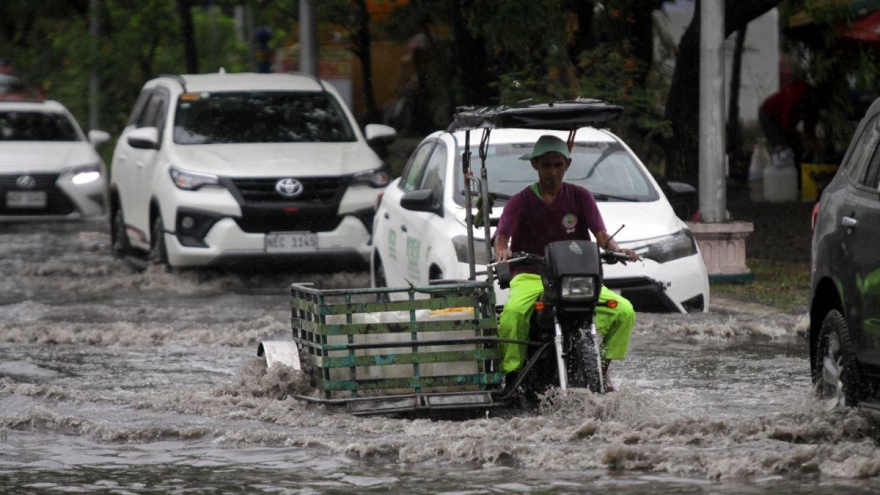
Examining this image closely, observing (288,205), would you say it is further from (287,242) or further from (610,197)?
(610,197)

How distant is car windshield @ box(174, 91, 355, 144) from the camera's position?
53.1 ft

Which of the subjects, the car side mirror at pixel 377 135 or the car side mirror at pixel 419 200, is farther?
the car side mirror at pixel 377 135

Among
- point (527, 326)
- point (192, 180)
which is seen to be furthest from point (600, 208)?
point (192, 180)

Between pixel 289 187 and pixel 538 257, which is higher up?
pixel 538 257

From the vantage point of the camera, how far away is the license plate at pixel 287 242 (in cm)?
1523

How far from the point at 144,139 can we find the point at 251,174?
1253mm

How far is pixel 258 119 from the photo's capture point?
16.4m

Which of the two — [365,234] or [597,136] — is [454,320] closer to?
[597,136]

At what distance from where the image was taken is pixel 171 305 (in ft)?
46.9

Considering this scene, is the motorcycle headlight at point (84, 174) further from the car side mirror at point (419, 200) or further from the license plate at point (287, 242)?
the car side mirror at point (419, 200)

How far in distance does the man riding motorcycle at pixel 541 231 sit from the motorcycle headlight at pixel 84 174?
12.8 m

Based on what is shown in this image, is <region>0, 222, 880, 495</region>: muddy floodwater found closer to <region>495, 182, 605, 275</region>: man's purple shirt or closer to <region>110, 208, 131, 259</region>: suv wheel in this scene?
<region>495, 182, 605, 275</region>: man's purple shirt

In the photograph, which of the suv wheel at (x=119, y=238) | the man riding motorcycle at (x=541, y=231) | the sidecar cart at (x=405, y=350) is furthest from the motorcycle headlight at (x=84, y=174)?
the man riding motorcycle at (x=541, y=231)

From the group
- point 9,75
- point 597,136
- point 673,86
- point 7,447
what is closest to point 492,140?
point 597,136
